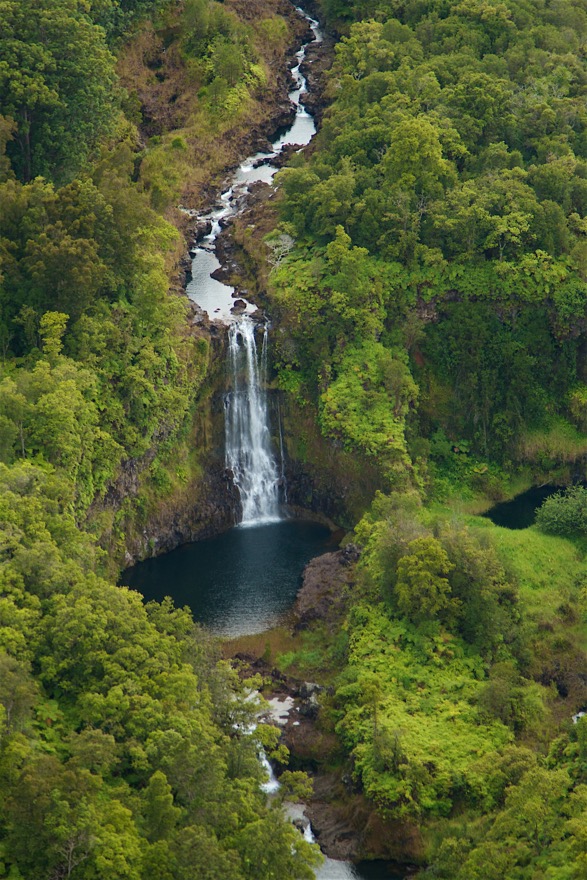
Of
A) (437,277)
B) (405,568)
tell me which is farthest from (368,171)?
(405,568)

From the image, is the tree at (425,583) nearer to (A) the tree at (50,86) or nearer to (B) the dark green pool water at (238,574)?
(B) the dark green pool water at (238,574)

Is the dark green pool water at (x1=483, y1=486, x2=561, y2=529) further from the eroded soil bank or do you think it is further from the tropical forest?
the eroded soil bank

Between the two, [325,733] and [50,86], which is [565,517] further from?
[50,86]

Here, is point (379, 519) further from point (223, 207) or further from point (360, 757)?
point (223, 207)

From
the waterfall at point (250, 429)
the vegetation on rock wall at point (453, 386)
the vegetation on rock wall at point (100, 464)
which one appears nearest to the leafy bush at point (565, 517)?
the vegetation on rock wall at point (453, 386)

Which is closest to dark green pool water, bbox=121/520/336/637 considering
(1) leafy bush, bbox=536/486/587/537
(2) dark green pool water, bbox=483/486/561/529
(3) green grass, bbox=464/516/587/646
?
(3) green grass, bbox=464/516/587/646

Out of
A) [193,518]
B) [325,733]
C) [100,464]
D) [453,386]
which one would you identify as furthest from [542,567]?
[100,464]
